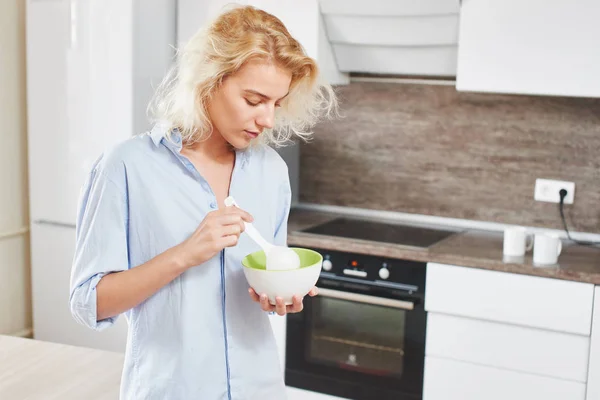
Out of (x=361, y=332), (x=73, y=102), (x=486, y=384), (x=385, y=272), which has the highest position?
(x=73, y=102)

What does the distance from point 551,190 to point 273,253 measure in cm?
200

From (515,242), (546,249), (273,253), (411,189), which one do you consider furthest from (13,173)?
(273,253)

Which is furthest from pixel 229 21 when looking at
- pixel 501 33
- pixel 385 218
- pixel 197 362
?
pixel 385 218

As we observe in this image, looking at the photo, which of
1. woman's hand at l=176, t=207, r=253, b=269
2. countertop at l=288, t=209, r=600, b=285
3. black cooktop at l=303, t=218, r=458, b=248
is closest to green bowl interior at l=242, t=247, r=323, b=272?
woman's hand at l=176, t=207, r=253, b=269

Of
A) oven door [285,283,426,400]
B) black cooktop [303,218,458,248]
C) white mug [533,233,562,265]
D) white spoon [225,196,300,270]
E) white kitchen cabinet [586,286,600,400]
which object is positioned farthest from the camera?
black cooktop [303,218,458,248]

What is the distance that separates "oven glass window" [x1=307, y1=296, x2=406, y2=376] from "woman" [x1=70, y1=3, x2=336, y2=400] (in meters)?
1.46

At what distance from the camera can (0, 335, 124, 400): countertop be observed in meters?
1.40

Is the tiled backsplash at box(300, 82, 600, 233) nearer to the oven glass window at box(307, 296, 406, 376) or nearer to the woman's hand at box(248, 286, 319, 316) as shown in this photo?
the oven glass window at box(307, 296, 406, 376)

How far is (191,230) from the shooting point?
55.9 inches

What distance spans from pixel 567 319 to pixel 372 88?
1.32m

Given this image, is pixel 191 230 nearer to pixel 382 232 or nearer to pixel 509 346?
pixel 509 346

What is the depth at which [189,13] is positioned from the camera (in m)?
3.21

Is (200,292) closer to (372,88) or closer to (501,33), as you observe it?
(501,33)

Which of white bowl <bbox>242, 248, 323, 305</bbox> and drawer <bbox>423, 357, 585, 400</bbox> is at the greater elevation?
white bowl <bbox>242, 248, 323, 305</bbox>
